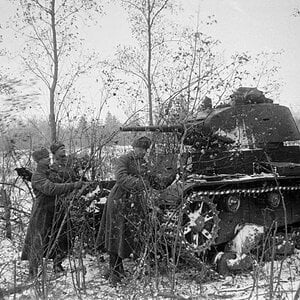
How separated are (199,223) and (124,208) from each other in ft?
3.93

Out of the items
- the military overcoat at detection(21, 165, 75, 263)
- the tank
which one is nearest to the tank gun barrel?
the tank

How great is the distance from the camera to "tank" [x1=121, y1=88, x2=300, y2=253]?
6.24 metres

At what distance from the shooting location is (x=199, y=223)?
246 inches

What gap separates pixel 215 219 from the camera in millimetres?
6203

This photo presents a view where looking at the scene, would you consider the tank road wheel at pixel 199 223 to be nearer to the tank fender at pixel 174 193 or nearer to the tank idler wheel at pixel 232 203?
the tank fender at pixel 174 193

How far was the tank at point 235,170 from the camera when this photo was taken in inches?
246

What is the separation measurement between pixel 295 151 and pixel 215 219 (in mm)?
2353

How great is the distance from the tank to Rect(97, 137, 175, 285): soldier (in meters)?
0.46

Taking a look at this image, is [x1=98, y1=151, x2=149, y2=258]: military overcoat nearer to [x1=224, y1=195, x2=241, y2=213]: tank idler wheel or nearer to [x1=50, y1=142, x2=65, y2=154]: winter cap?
[x1=50, y1=142, x2=65, y2=154]: winter cap

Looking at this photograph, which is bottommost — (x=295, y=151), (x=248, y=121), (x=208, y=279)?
(x=208, y=279)

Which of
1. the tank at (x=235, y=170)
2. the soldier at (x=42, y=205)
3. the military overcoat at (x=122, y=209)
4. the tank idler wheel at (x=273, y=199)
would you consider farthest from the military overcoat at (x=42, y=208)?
the tank idler wheel at (x=273, y=199)

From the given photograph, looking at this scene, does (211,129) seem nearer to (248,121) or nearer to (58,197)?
(248,121)

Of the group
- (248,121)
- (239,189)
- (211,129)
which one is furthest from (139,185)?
(248,121)

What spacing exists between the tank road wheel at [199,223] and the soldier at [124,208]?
77cm
